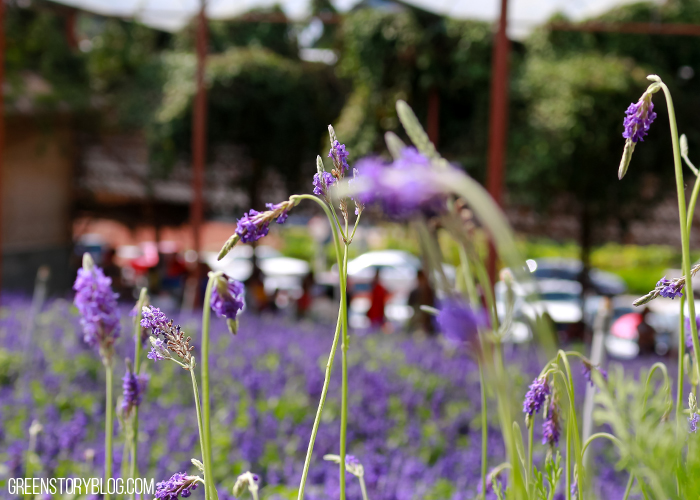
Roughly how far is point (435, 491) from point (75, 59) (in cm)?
1261

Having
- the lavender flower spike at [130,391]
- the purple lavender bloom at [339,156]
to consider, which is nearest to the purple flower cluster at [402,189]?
the purple lavender bloom at [339,156]

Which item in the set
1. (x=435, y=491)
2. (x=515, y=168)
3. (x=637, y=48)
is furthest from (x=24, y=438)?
(x=637, y=48)

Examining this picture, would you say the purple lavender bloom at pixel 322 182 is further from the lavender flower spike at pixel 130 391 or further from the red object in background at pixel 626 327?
the red object in background at pixel 626 327

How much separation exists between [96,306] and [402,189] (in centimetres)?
70

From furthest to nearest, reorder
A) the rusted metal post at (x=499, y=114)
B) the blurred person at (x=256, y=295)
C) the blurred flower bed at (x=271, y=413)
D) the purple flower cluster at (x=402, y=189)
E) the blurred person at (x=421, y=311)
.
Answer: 1. the blurred person at (x=256, y=295)
2. the blurred person at (x=421, y=311)
3. the rusted metal post at (x=499, y=114)
4. the blurred flower bed at (x=271, y=413)
5. the purple flower cluster at (x=402, y=189)

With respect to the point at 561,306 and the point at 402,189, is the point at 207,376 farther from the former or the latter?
the point at 561,306

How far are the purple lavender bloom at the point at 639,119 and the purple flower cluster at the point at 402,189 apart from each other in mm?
492

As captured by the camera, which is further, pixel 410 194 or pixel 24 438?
pixel 24 438

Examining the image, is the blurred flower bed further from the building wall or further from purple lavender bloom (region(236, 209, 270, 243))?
the building wall

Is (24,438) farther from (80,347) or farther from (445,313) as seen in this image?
(445,313)

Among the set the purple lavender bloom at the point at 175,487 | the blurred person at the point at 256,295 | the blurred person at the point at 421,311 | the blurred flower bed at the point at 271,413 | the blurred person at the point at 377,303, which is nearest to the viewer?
the purple lavender bloom at the point at 175,487

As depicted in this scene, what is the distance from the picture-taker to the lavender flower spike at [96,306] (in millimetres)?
1041

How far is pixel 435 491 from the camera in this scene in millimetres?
3283

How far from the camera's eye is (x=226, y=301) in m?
0.85
